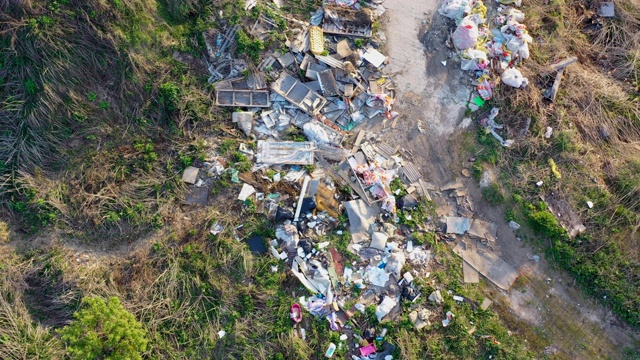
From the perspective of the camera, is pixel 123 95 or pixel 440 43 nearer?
pixel 123 95

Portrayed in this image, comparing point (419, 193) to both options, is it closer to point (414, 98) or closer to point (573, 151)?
point (414, 98)

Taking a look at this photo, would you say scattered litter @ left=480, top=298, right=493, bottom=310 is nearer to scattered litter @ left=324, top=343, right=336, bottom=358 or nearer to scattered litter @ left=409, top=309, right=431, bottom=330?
scattered litter @ left=409, top=309, right=431, bottom=330

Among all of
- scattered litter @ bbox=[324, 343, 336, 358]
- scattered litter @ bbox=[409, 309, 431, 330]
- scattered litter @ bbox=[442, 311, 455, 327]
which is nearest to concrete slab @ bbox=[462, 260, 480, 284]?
scattered litter @ bbox=[442, 311, 455, 327]

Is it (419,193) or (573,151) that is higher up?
(573,151)

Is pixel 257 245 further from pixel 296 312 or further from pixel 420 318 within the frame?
pixel 420 318

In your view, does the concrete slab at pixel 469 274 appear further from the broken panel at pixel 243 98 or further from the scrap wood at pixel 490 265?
the broken panel at pixel 243 98

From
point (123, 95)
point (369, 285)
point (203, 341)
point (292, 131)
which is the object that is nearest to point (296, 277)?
Answer: point (369, 285)
